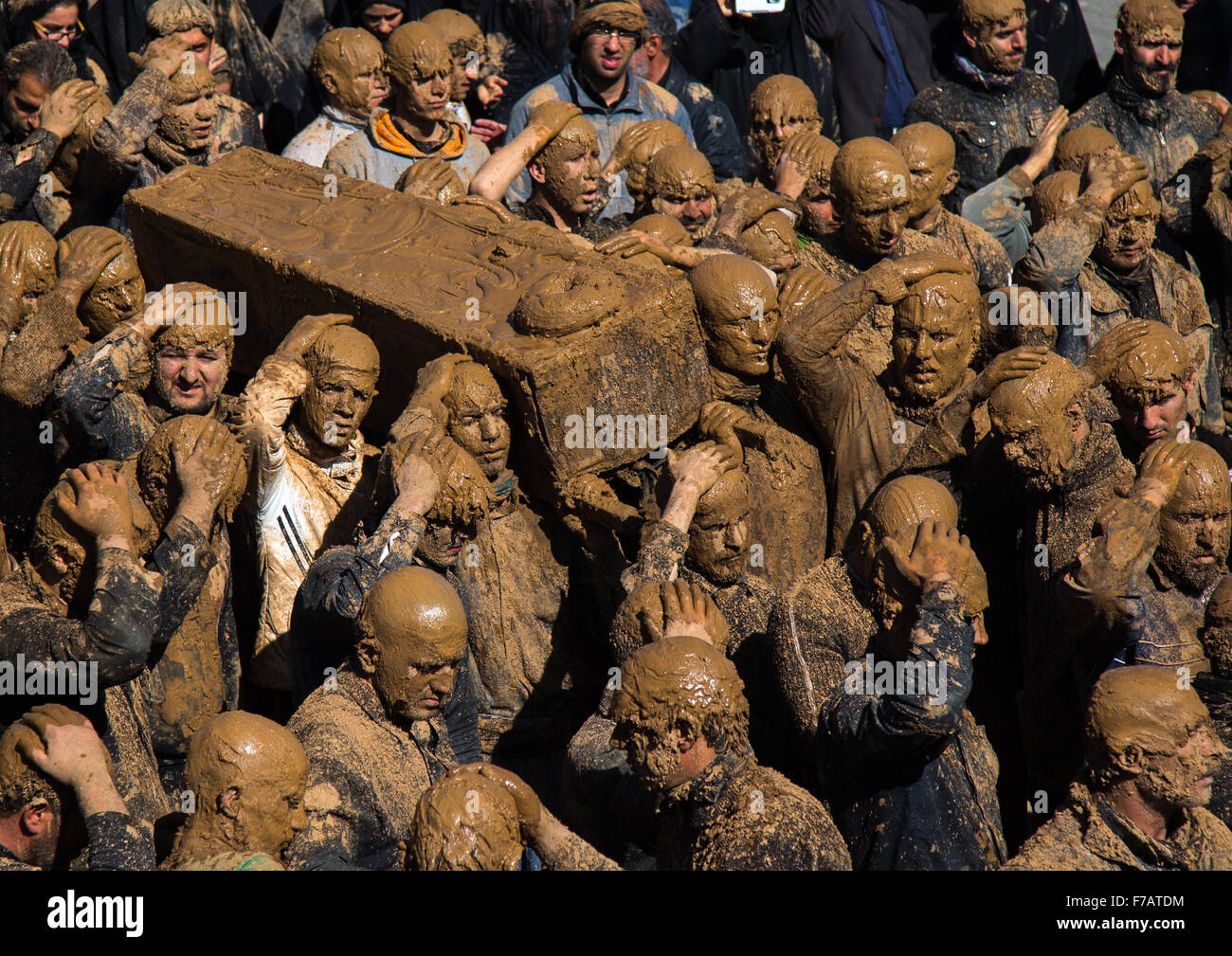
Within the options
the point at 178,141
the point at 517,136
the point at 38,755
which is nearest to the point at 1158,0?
the point at 517,136

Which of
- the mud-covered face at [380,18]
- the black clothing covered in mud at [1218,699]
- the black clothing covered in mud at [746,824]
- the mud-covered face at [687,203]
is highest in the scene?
the mud-covered face at [380,18]

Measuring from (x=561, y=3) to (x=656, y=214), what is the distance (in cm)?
290

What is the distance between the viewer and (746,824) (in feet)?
17.0

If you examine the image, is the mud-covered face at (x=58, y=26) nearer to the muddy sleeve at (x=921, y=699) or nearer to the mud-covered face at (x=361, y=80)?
the mud-covered face at (x=361, y=80)

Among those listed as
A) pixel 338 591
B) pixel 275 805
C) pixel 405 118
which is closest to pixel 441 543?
pixel 338 591

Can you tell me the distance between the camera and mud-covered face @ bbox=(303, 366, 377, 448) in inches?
289

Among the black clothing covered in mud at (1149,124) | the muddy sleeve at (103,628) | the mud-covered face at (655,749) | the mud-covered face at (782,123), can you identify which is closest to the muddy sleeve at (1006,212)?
the mud-covered face at (782,123)

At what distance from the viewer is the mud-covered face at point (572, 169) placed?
902 cm

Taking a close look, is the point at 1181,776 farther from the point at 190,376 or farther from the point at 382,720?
the point at 190,376

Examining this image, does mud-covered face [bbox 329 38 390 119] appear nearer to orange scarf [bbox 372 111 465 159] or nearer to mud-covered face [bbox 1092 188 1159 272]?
orange scarf [bbox 372 111 465 159]

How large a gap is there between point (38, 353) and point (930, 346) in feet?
13.1

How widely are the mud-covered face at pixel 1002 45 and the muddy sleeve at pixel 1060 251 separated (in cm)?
205

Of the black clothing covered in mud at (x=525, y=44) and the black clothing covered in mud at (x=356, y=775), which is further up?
the black clothing covered in mud at (x=525, y=44)

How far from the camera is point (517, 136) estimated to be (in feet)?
30.2
